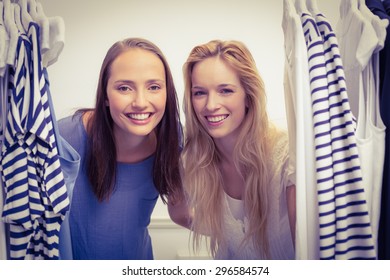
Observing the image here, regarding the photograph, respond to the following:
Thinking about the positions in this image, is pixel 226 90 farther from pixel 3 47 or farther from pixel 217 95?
pixel 3 47

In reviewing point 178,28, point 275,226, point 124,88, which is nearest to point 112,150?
point 124,88

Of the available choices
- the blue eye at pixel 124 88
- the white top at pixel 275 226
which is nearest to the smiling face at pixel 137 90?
the blue eye at pixel 124 88

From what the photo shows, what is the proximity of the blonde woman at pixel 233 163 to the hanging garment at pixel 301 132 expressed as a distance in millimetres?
115

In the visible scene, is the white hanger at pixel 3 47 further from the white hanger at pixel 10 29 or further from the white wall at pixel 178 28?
the white wall at pixel 178 28

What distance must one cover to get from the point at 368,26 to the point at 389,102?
21 centimetres

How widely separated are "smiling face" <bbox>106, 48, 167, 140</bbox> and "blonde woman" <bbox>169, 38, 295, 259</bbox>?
9 cm

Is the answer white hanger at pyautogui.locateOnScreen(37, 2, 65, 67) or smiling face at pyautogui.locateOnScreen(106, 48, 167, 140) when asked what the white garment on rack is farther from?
white hanger at pyautogui.locateOnScreen(37, 2, 65, 67)

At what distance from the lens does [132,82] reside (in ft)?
3.84

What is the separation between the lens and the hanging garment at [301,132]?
1.01 m

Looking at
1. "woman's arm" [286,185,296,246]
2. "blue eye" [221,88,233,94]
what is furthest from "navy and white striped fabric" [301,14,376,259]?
"blue eye" [221,88,233,94]

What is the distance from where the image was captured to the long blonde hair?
119 centimetres

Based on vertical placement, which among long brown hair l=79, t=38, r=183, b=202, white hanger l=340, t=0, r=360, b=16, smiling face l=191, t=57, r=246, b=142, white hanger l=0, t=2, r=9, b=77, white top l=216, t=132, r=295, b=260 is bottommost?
white top l=216, t=132, r=295, b=260
